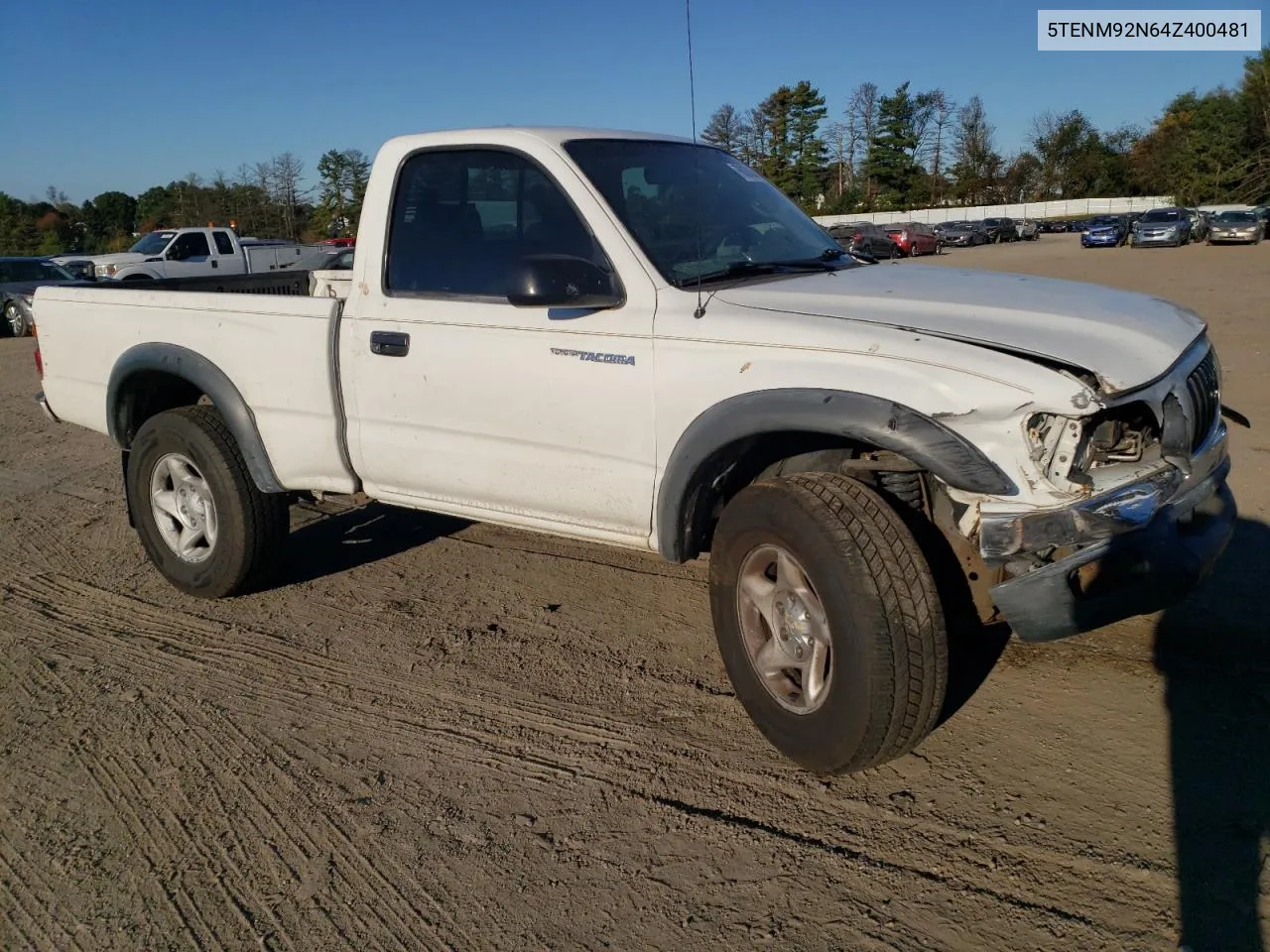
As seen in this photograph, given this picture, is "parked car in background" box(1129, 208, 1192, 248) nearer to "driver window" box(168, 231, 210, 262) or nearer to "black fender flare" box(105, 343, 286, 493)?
"driver window" box(168, 231, 210, 262)

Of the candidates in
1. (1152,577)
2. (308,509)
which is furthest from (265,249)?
(1152,577)

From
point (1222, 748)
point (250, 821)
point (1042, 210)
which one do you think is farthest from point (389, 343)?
point (1042, 210)

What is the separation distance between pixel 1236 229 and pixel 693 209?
38627mm

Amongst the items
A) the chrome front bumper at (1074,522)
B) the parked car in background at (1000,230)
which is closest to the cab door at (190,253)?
the chrome front bumper at (1074,522)

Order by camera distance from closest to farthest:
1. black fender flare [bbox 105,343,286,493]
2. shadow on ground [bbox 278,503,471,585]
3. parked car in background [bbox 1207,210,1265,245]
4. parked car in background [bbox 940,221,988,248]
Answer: black fender flare [bbox 105,343,286,493]
shadow on ground [bbox 278,503,471,585]
parked car in background [bbox 1207,210,1265,245]
parked car in background [bbox 940,221,988,248]

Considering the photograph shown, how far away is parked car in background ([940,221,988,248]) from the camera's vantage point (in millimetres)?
52250

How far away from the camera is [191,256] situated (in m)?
22.7

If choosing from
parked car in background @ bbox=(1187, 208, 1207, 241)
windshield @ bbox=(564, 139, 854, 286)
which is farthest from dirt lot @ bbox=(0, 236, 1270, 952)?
parked car in background @ bbox=(1187, 208, 1207, 241)

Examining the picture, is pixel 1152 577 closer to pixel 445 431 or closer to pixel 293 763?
pixel 445 431

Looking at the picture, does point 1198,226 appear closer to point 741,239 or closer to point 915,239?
point 915,239

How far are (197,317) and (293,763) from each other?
2247mm

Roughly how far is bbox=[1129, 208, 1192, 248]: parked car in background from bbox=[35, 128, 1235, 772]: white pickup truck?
38.6 meters

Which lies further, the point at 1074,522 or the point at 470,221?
the point at 470,221

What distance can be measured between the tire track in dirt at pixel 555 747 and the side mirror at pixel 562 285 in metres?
1.52
